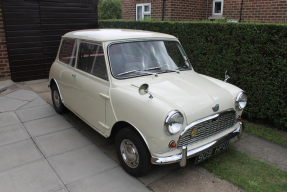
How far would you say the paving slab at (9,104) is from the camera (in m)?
5.92

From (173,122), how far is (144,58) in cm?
140

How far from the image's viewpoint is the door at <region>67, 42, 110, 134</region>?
371cm

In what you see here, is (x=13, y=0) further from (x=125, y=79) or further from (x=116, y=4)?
(x=116, y=4)

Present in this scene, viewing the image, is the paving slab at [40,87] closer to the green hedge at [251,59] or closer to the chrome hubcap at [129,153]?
the green hedge at [251,59]

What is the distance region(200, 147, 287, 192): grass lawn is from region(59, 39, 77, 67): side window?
298cm

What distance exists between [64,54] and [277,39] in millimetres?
4120

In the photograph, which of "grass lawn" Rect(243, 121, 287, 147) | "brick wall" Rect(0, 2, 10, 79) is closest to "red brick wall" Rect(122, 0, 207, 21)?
"brick wall" Rect(0, 2, 10, 79)

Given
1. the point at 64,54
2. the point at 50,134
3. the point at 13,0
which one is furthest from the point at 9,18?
the point at 50,134

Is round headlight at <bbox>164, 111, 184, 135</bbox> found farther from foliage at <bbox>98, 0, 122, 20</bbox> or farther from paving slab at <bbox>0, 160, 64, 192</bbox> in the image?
foliage at <bbox>98, 0, 122, 20</bbox>

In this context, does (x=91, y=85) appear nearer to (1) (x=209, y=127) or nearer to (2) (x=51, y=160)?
(2) (x=51, y=160)

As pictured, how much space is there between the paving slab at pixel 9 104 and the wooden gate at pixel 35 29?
6.61 ft

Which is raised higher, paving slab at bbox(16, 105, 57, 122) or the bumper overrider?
the bumper overrider

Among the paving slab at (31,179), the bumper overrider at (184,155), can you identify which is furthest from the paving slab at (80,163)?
the bumper overrider at (184,155)

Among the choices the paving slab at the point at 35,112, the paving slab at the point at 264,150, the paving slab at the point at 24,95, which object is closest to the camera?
the paving slab at the point at 264,150
